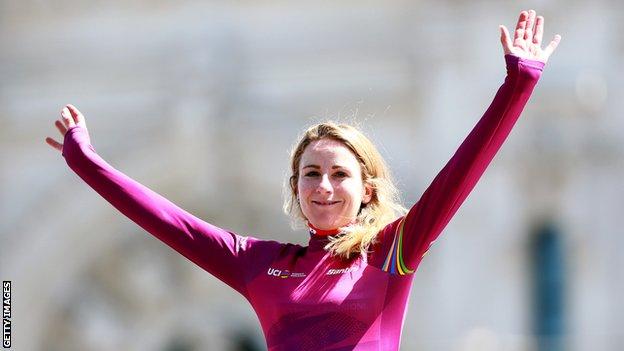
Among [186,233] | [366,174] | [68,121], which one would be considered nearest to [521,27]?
[366,174]

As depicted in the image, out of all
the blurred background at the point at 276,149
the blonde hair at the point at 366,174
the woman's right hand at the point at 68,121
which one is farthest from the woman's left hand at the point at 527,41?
the blurred background at the point at 276,149

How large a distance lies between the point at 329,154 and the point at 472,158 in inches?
20.7

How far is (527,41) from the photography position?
4.73m

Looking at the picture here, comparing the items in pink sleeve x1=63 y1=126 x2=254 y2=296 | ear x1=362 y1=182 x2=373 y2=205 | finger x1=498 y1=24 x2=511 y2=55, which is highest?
finger x1=498 y1=24 x2=511 y2=55

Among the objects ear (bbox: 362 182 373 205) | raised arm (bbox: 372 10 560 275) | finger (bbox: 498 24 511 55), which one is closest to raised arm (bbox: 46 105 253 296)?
ear (bbox: 362 182 373 205)

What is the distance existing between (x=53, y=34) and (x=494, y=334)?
549 centimetres

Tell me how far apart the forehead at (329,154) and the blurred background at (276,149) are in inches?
411

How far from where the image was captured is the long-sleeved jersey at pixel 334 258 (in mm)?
4602

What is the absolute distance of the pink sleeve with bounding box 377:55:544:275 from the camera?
459 cm

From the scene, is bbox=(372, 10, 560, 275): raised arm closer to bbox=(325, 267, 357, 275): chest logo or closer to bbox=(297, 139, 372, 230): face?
bbox=(325, 267, 357, 275): chest logo

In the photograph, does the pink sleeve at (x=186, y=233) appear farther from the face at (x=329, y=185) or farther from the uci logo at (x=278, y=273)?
the face at (x=329, y=185)

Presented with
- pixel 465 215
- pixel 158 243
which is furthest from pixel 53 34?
pixel 465 215

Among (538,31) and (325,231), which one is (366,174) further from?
(538,31)

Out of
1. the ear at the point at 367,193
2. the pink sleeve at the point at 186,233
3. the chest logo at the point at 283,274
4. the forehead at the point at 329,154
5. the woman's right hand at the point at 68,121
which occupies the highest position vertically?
the woman's right hand at the point at 68,121
